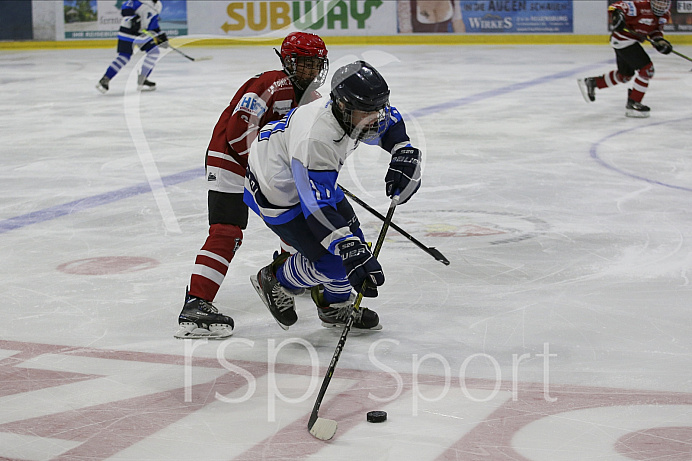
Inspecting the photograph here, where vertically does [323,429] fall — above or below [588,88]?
below

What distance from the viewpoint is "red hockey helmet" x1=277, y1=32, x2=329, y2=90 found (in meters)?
3.02

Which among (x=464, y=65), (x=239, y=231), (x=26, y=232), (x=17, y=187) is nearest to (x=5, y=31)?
(x=464, y=65)

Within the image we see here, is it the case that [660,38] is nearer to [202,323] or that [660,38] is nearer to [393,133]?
[393,133]

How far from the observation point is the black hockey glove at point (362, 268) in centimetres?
253

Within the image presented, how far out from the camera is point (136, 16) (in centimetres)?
1001

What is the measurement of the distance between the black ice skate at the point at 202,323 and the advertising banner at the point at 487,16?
1179 centimetres

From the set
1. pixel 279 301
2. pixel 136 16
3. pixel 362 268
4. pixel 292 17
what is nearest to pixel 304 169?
pixel 362 268

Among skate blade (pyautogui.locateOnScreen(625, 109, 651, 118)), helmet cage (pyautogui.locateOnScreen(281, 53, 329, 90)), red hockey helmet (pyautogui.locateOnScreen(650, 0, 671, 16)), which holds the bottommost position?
skate blade (pyautogui.locateOnScreen(625, 109, 651, 118))

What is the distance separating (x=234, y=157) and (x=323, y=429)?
1.20m

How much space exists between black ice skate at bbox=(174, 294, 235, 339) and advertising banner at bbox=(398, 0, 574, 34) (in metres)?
11.8

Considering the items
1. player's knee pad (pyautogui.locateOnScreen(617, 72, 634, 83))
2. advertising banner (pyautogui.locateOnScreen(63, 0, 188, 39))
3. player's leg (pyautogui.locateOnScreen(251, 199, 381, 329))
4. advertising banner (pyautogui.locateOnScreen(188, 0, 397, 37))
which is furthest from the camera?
advertising banner (pyautogui.locateOnScreen(63, 0, 188, 39))

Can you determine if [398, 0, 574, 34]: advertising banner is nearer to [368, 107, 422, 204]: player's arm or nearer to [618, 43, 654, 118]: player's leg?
[618, 43, 654, 118]: player's leg

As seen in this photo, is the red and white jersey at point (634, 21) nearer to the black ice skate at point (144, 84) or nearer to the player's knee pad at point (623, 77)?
the player's knee pad at point (623, 77)

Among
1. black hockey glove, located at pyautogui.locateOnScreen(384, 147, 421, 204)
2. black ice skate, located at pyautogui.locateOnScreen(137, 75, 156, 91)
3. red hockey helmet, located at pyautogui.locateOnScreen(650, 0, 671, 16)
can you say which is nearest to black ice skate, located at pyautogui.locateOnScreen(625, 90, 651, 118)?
red hockey helmet, located at pyautogui.locateOnScreen(650, 0, 671, 16)
